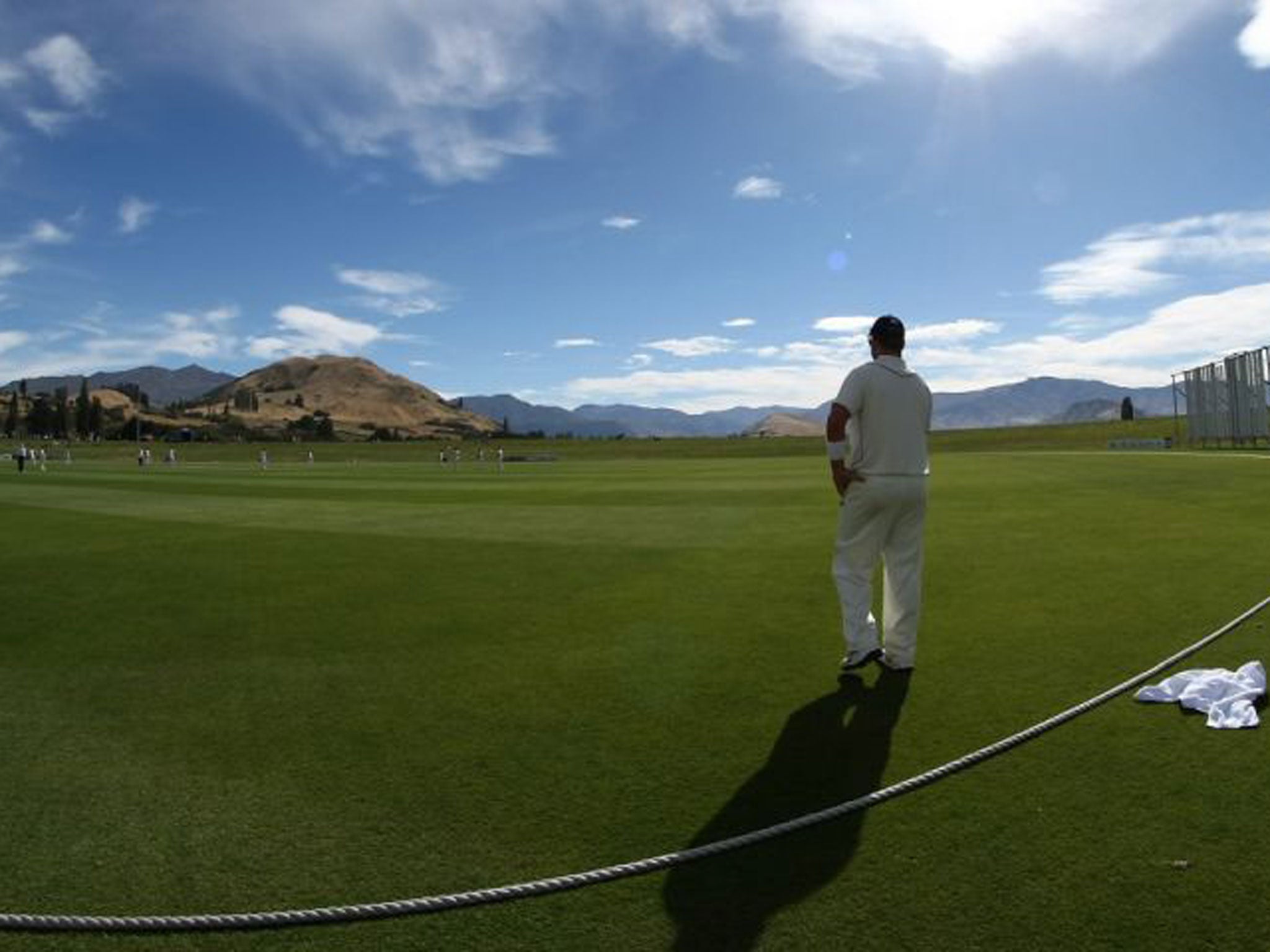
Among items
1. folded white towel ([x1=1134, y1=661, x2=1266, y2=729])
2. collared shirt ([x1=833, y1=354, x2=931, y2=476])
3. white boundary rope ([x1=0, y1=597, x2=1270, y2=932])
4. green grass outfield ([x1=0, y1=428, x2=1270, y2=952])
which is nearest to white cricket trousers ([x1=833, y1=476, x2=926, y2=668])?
collared shirt ([x1=833, y1=354, x2=931, y2=476])

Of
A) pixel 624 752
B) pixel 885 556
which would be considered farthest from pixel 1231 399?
pixel 624 752

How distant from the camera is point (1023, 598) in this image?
33.7 feet

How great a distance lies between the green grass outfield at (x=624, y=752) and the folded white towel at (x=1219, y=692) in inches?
7.4

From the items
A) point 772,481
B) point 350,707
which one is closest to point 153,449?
point 772,481

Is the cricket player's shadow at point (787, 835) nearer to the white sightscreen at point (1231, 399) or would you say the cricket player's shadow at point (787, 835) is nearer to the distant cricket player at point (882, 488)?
the distant cricket player at point (882, 488)

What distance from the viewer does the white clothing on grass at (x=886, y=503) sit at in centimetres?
723

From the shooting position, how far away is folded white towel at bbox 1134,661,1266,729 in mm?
5898

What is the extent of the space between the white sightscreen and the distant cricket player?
60297 millimetres

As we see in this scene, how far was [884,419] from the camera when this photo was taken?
23.8 ft

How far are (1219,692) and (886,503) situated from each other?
247cm

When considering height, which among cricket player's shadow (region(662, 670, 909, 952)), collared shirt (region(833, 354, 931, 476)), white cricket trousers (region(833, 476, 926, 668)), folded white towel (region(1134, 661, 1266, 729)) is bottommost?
cricket player's shadow (region(662, 670, 909, 952))

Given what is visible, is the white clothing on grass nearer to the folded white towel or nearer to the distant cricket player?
the distant cricket player

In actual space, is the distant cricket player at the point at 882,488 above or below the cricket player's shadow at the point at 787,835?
above

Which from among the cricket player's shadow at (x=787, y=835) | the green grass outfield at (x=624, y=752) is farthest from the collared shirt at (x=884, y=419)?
the cricket player's shadow at (x=787, y=835)
